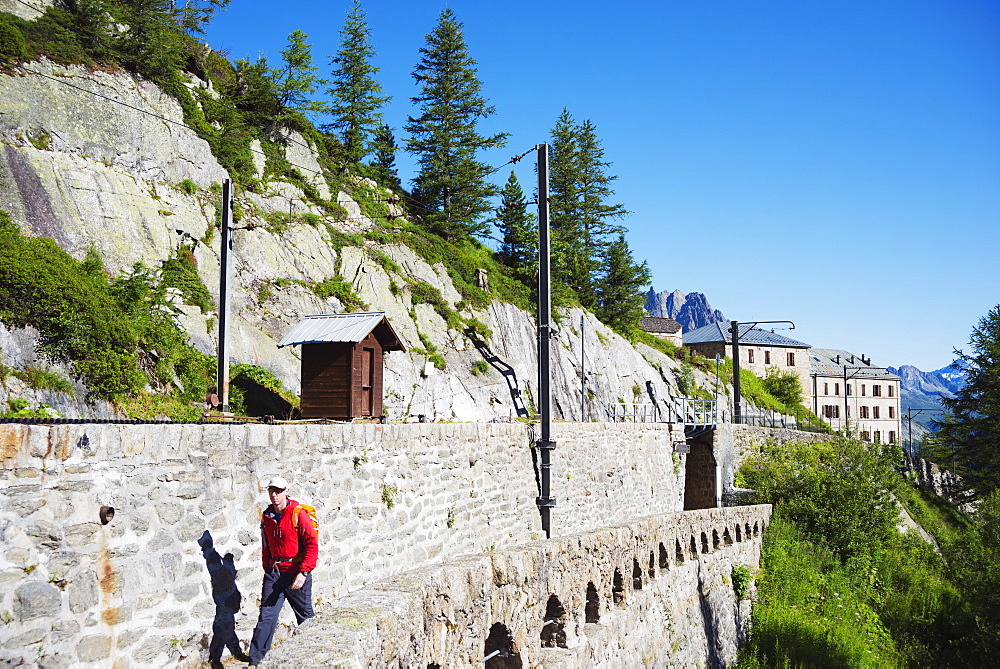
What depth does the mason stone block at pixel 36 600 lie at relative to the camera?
16.4ft

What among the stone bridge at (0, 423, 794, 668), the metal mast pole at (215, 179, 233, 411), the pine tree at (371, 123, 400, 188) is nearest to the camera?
the stone bridge at (0, 423, 794, 668)

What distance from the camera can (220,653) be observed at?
6730 millimetres

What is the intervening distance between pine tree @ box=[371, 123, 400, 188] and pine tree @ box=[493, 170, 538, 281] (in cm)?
599

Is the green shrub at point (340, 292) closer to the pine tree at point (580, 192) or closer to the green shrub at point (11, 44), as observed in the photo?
the green shrub at point (11, 44)

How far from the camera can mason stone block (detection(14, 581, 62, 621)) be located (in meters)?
5.00

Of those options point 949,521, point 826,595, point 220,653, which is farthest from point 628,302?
point 220,653

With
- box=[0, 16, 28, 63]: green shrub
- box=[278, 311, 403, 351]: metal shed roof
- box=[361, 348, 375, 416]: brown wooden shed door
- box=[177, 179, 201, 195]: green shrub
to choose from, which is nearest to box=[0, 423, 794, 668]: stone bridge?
box=[361, 348, 375, 416]: brown wooden shed door

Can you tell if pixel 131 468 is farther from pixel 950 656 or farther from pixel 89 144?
pixel 950 656

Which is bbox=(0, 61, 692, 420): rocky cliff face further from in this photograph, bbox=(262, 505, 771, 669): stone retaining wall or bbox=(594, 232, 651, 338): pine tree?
bbox=(594, 232, 651, 338): pine tree

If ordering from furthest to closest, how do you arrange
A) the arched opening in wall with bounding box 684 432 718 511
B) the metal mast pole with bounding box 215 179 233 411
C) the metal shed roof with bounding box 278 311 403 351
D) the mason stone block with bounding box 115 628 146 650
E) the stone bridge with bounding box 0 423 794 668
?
the arched opening in wall with bounding box 684 432 718 511
the metal mast pole with bounding box 215 179 233 411
the metal shed roof with bounding box 278 311 403 351
the mason stone block with bounding box 115 628 146 650
the stone bridge with bounding box 0 423 794 668

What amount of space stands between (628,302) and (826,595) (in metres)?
32.1

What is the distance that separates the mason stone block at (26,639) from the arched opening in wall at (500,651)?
329 cm

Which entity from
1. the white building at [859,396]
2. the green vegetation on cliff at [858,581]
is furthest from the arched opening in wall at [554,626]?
the white building at [859,396]

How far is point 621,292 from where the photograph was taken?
49.2 meters
